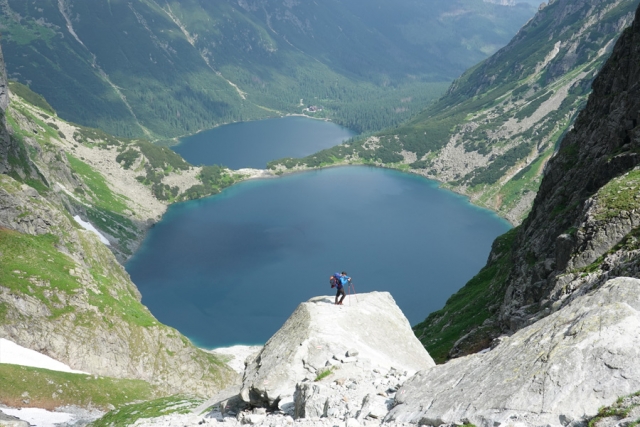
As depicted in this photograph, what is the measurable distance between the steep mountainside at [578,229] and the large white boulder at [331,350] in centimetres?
1119

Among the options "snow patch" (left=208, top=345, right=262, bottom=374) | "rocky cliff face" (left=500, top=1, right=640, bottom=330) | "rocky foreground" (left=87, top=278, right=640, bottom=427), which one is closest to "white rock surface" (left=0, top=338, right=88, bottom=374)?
"snow patch" (left=208, top=345, right=262, bottom=374)

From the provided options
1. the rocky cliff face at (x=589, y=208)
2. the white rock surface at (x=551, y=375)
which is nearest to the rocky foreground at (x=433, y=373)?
the white rock surface at (x=551, y=375)

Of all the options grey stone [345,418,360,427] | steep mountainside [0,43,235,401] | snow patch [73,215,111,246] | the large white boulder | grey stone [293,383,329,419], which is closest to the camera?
grey stone [345,418,360,427]

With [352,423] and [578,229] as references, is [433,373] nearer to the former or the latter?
[352,423]

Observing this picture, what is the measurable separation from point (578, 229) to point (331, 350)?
25105 millimetres

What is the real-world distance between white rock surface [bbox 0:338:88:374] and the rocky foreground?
156 ft

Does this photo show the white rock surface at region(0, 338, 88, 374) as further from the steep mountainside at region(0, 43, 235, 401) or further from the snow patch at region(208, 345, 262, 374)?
the snow patch at region(208, 345, 262, 374)

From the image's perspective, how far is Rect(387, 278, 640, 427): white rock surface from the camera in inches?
774

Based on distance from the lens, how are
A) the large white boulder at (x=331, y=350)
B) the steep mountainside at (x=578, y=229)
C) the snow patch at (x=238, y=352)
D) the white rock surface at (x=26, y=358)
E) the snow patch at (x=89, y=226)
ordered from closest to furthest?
1. the large white boulder at (x=331, y=350)
2. the steep mountainside at (x=578, y=229)
3. the white rock surface at (x=26, y=358)
4. the snow patch at (x=238, y=352)
5. the snow patch at (x=89, y=226)

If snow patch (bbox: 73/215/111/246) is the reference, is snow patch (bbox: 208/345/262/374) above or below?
below

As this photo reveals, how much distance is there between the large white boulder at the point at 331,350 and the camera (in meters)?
32.2

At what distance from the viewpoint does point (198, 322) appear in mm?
152750

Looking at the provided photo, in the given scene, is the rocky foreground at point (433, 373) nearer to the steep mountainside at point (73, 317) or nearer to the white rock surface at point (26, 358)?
the white rock surface at point (26, 358)

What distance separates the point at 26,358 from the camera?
79.4m
